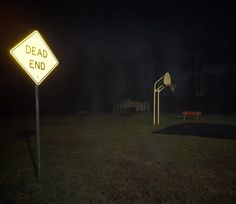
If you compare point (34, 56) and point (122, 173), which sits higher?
point (34, 56)

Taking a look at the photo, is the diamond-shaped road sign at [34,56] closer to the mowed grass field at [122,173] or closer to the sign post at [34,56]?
the sign post at [34,56]

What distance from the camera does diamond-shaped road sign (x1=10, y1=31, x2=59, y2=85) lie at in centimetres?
500

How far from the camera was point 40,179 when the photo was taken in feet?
19.0

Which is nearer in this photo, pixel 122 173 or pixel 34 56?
pixel 34 56

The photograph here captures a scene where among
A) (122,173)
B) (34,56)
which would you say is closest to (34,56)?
(34,56)

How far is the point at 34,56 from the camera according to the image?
5.33 m

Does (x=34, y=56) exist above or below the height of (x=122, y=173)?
above

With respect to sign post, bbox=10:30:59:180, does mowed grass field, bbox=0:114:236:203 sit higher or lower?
lower

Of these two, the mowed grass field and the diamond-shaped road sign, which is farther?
the diamond-shaped road sign

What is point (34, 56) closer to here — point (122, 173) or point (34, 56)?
point (34, 56)

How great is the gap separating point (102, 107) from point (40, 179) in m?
31.3

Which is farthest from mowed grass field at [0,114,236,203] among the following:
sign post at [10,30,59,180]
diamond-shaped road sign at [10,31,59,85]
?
diamond-shaped road sign at [10,31,59,85]

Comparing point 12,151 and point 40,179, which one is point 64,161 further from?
point 12,151

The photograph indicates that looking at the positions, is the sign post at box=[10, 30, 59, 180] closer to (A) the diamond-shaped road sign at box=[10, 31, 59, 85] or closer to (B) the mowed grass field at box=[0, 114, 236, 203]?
(A) the diamond-shaped road sign at box=[10, 31, 59, 85]
